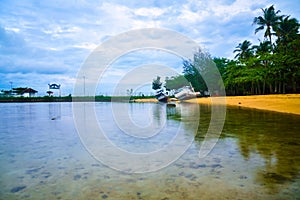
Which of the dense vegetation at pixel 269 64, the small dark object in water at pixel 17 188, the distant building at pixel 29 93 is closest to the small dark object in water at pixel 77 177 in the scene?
the small dark object in water at pixel 17 188

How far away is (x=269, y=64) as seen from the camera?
2580 cm

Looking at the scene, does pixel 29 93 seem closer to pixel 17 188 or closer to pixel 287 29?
pixel 287 29

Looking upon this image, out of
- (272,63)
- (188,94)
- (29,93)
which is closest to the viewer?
(272,63)

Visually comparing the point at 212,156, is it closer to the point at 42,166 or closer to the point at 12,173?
the point at 42,166

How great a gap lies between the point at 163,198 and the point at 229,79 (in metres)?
30.4

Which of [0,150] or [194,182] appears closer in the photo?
[194,182]

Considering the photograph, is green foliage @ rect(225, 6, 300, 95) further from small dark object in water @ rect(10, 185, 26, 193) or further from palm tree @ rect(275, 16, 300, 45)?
small dark object in water @ rect(10, 185, 26, 193)

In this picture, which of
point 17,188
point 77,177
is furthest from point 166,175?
point 17,188

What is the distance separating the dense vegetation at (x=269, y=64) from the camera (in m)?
23.1

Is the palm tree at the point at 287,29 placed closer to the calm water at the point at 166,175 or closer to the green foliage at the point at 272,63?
the green foliage at the point at 272,63

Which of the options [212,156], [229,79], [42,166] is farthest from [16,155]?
[229,79]

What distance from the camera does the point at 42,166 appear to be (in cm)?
403

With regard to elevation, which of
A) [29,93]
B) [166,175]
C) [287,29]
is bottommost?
[166,175]

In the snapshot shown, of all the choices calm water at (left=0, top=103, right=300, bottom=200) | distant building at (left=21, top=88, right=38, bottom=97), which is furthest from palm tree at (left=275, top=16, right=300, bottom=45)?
distant building at (left=21, top=88, right=38, bottom=97)
